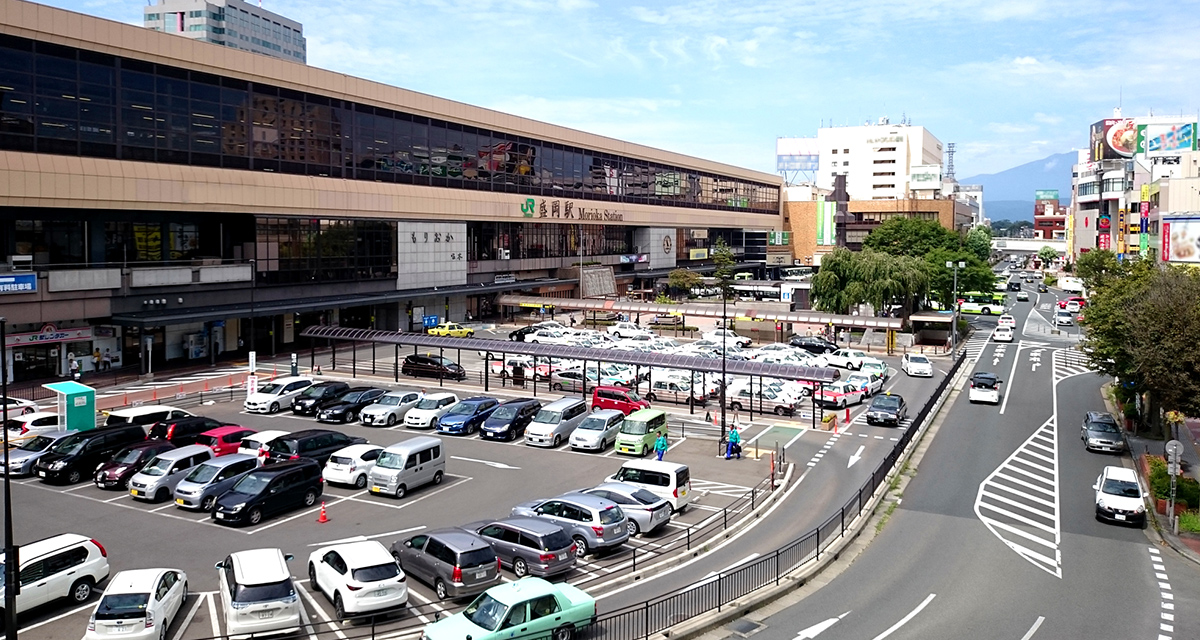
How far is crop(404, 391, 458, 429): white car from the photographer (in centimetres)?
3756

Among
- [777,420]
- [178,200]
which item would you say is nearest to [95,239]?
[178,200]

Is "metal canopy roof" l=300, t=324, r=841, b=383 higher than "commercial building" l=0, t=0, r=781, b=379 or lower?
lower

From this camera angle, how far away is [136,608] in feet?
51.9

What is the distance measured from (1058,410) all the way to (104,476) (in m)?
43.6

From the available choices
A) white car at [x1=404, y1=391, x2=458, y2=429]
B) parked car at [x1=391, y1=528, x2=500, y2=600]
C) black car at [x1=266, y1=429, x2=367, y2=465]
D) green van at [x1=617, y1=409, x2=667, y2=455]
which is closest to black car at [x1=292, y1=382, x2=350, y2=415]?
white car at [x1=404, y1=391, x2=458, y2=429]

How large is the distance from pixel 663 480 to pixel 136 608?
14354mm

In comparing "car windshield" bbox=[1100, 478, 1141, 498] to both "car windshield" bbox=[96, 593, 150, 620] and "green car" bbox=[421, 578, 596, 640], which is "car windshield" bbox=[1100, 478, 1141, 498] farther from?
"car windshield" bbox=[96, 593, 150, 620]

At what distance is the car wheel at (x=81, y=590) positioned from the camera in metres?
18.3

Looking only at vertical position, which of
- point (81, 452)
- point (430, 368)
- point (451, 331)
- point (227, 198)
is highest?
point (227, 198)

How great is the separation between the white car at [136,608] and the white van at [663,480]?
12.7 m

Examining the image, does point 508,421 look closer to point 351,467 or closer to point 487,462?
point 487,462

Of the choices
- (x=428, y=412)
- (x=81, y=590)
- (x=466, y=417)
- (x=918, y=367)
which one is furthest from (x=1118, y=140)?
(x=81, y=590)

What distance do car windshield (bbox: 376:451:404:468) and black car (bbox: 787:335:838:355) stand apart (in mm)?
40708

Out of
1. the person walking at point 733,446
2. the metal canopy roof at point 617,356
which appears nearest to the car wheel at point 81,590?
the person walking at point 733,446
